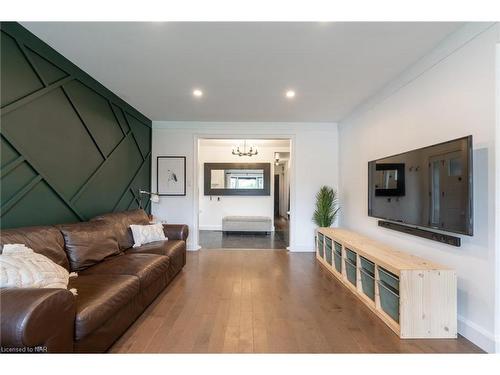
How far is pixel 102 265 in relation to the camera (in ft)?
7.90

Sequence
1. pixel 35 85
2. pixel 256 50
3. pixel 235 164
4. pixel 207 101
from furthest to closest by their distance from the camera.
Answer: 1. pixel 235 164
2. pixel 207 101
3. pixel 256 50
4. pixel 35 85

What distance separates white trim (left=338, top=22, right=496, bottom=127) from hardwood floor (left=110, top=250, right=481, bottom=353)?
2418 mm

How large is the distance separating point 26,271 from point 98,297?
17.6 inches

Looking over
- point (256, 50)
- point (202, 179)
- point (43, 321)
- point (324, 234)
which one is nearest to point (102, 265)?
point (43, 321)

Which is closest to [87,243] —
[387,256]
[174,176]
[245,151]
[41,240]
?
[41,240]

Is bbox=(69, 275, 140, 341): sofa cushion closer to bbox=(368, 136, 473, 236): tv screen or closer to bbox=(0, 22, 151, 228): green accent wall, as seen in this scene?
bbox=(0, 22, 151, 228): green accent wall

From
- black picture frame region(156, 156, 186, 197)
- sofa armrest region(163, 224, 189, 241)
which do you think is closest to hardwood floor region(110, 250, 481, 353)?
sofa armrest region(163, 224, 189, 241)

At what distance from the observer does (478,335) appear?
1.89 metres

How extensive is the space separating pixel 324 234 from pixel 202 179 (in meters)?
4.75

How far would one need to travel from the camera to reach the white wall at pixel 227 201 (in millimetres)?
7660

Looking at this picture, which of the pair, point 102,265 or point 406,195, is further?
point 406,195

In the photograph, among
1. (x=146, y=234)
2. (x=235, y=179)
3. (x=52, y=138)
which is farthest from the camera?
(x=235, y=179)

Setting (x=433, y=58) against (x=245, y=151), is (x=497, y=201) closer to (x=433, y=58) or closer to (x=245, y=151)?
(x=433, y=58)
